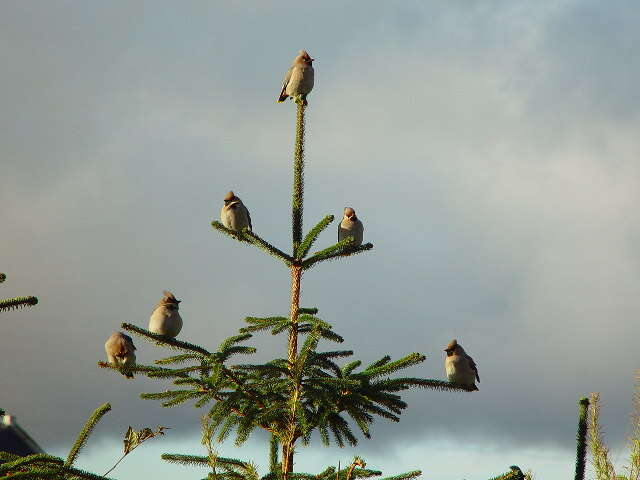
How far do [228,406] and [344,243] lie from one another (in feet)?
6.32

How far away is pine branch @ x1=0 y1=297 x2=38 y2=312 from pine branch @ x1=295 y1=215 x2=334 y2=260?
13.2 feet

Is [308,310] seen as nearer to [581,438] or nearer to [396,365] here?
[396,365]

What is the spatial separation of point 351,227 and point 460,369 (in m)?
2.08

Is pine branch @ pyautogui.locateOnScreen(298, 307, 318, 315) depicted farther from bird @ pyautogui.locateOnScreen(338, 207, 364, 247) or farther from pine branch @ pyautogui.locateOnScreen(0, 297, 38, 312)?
pine branch @ pyautogui.locateOnScreen(0, 297, 38, 312)

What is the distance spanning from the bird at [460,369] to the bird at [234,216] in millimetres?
2570

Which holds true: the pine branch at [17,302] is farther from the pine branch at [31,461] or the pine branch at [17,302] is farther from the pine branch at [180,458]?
Answer: the pine branch at [180,458]

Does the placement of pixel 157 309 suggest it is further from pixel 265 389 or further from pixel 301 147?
pixel 301 147

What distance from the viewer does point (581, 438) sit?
6688 millimetres

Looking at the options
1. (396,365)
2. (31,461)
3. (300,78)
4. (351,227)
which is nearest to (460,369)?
(396,365)

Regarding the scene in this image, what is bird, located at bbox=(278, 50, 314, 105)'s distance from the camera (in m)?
11.8

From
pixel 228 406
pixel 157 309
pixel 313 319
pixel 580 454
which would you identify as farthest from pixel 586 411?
pixel 157 309

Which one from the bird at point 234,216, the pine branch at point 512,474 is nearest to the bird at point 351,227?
the bird at point 234,216

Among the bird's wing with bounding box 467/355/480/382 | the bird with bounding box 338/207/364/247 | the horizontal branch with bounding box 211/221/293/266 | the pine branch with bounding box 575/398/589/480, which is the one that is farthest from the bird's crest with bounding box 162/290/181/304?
the pine branch with bounding box 575/398/589/480

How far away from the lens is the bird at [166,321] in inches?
363
